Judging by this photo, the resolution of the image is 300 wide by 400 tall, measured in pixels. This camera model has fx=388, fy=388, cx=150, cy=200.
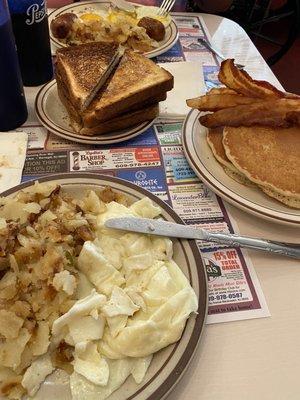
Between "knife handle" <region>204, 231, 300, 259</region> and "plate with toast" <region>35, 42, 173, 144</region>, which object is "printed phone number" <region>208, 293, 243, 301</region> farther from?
"plate with toast" <region>35, 42, 173, 144</region>

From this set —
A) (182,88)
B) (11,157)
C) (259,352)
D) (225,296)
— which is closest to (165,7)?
(182,88)

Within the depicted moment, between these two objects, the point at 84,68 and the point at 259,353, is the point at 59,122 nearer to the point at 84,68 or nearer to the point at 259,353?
the point at 84,68

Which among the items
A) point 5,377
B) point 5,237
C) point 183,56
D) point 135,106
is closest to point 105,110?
point 135,106

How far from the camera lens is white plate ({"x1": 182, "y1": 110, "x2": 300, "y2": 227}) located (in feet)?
3.12

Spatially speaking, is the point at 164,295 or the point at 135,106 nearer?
the point at 164,295

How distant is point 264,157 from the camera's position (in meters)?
1.03

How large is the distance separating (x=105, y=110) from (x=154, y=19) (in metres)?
0.74

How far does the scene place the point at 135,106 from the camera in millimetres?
1267

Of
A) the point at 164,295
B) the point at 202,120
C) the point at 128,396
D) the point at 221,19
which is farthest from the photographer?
the point at 221,19

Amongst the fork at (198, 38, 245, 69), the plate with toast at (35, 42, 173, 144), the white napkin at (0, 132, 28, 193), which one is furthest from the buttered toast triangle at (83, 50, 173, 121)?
the fork at (198, 38, 245, 69)

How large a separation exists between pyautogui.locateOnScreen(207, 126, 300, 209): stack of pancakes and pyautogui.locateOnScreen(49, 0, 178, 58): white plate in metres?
0.66

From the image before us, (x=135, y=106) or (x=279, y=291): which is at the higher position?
(x=135, y=106)

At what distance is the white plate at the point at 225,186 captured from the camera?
0.95 meters

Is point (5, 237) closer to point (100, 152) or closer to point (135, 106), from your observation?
point (100, 152)
